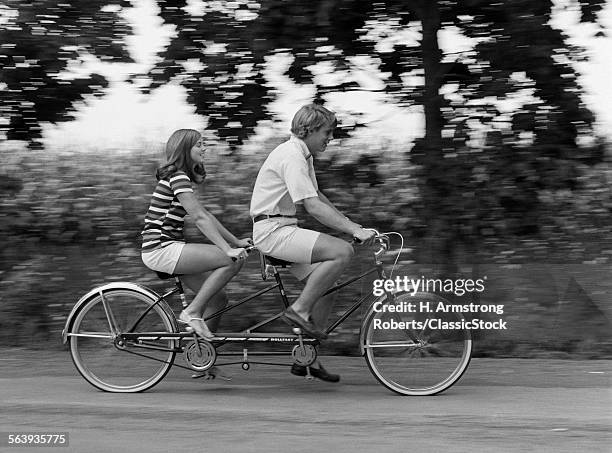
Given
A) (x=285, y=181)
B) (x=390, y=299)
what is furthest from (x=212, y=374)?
(x=285, y=181)

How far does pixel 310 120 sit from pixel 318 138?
5.3 inches

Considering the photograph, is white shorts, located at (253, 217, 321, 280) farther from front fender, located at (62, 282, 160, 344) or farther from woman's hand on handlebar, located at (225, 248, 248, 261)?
front fender, located at (62, 282, 160, 344)

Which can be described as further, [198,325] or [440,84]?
[440,84]

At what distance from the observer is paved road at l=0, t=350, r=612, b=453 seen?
6109mm

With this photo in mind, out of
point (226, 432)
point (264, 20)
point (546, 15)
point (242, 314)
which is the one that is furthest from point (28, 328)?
point (546, 15)

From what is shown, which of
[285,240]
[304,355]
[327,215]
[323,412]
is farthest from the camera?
[304,355]

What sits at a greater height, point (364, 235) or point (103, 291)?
point (364, 235)

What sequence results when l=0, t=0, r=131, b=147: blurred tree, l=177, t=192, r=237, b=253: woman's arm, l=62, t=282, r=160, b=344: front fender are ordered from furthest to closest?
1. l=0, t=0, r=131, b=147: blurred tree
2. l=62, t=282, r=160, b=344: front fender
3. l=177, t=192, r=237, b=253: woman's arm

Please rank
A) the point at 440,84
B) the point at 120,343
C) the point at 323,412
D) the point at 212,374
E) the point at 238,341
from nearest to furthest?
the point at 323,412
the point at 238,341
the point at 120,343
the point at 212,374
the point at 440,84

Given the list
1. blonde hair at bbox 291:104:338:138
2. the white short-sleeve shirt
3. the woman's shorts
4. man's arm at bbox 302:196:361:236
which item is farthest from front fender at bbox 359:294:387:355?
the woman's shorts

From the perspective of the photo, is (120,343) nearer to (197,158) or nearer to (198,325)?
(198,325)

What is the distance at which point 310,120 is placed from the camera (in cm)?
749

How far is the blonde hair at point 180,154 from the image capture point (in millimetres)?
7578

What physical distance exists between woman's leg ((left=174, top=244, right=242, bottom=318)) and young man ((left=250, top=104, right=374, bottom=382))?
10.6 inches
